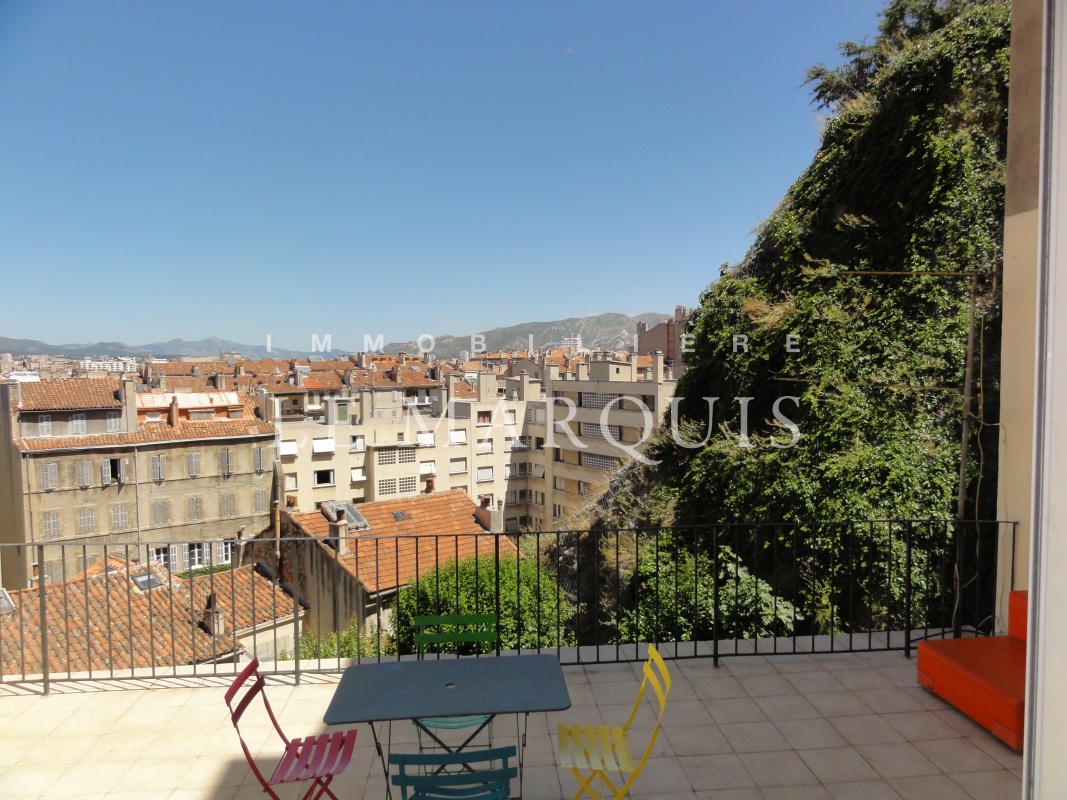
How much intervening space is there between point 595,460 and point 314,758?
3674cm

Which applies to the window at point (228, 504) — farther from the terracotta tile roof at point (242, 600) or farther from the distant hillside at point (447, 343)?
the distant hillside at point (447, 343)

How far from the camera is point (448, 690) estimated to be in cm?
290

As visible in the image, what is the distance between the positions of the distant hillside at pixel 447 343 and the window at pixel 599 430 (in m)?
16.9

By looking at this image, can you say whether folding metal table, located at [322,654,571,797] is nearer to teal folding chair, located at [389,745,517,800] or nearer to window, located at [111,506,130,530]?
teal folding chair, located at [389,745,517,800]

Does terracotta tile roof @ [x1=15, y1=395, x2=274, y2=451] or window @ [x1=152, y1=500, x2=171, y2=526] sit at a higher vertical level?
terracotta tile roof @ [x1=15, y1=395, x2=274, y2=451]

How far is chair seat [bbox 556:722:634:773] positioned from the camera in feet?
9.04

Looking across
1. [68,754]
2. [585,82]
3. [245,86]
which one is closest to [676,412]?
[68,754]

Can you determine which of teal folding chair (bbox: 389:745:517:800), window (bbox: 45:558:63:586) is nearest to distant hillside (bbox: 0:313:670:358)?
window (bbox: 45:558:63:586)

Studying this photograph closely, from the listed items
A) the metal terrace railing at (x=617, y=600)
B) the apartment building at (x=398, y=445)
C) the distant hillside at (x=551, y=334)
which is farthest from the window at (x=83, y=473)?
the distant hillside at (x=551, y=334)

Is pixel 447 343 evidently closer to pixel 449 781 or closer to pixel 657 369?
pixel 657 369

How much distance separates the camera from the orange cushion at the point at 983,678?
3.41 metres

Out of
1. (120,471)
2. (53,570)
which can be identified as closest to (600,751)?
(120,471)

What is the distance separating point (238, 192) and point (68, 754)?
50.3 m

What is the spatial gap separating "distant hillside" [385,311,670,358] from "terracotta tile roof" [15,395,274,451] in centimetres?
6260
